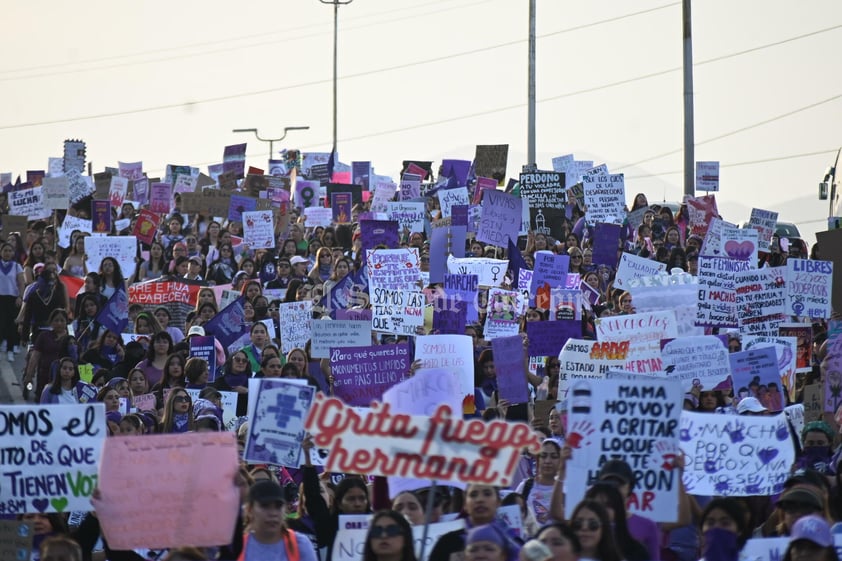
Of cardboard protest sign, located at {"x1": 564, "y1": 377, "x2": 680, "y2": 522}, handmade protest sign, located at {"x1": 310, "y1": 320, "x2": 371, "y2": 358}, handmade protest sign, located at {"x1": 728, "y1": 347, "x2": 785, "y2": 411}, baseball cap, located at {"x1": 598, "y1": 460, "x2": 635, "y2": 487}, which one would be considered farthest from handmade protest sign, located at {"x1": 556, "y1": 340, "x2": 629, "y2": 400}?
baseball cap, located at {"x1": 598, "y1": 460, "x2": 635, "y2": 487}

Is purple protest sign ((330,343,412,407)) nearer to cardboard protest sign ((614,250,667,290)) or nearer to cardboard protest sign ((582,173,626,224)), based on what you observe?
cardboard protest sign ((614,250,667,290))

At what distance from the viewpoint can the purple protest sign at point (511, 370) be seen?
46.1ft

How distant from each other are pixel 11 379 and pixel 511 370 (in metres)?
7.44

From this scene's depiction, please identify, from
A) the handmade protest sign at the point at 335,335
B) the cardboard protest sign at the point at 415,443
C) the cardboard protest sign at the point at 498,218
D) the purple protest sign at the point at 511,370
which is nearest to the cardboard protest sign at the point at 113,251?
the cardboard protest sign at the point at 498,218

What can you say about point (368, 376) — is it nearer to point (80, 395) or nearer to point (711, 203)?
point (80, 395)

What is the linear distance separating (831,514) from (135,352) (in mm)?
8162

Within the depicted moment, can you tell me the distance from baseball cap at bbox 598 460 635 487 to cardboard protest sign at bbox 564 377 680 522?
0.19m

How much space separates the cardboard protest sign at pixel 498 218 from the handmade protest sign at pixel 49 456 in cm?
1336

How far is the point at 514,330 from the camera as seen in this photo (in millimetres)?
17531

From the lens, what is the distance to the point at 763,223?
24406 mm

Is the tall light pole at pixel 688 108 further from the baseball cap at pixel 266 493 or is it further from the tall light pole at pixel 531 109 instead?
the baseball cap at pixel 266 493

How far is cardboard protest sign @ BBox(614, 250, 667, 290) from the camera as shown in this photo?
63.1ft

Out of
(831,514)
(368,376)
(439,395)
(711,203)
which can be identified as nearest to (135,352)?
(368,376)

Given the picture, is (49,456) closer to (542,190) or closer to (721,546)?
(721,546)
